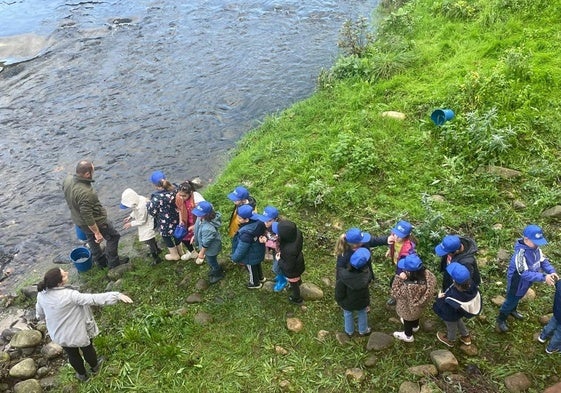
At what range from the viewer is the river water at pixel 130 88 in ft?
39.3

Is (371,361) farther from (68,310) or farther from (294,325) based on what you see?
(68,310)

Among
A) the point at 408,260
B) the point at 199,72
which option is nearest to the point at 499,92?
the point at 408,260

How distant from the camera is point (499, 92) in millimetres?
11031

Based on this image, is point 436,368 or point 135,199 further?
point 135,199

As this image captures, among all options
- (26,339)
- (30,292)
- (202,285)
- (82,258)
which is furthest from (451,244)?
(30,292)

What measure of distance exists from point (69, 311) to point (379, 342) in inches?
165

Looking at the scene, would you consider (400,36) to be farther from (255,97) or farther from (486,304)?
(486,304)

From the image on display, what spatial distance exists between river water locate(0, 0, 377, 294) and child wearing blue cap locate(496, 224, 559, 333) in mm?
7503

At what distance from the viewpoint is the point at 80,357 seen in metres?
6.91

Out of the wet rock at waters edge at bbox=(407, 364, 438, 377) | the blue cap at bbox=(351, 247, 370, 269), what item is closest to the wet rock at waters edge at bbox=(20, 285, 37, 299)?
the blue cap at bbox=(351, 247, 370, 269)

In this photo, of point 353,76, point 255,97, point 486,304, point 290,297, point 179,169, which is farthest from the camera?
point 255,97

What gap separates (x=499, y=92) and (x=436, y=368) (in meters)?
7.13

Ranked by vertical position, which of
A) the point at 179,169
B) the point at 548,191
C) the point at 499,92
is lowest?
the point at 179,169

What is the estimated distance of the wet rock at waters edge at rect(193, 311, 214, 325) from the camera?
763 cm
